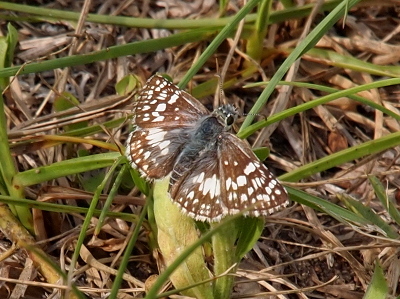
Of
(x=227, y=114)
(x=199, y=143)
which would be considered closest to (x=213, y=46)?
(x=227, y=114)

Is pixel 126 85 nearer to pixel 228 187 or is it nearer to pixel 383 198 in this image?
pixel 228 187

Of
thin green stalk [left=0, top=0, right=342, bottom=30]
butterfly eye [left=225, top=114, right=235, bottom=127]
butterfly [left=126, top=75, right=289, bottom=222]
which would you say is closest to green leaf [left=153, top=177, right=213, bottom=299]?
butterfly [left=126, top=75, right=289, bottom=222]

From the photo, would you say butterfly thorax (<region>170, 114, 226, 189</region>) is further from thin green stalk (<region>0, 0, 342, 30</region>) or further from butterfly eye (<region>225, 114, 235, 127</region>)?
thin green stalk (<region>0, 0, 342, 30</region>)

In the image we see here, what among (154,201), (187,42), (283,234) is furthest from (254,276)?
(187,42)

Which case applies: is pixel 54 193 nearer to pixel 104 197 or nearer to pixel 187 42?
pixel 104 197

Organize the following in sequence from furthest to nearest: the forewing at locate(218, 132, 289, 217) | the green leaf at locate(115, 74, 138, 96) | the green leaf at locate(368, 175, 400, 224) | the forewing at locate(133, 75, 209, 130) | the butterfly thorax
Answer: the green leaf at locate(115, 74, 138, 96)
the forewing at locate(133, 75, 209, 130)
the green leaf at locate(368, 175, 400, 224)
the butterfly thorax
the forewing at locate(218, 132, 289, 217)

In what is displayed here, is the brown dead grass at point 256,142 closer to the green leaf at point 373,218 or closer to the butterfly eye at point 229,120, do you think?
the green leaf at point 373,218

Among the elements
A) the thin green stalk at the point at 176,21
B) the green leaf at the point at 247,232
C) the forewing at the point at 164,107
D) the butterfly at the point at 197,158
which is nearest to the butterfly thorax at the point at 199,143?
the butterfly at the point at 197,158
